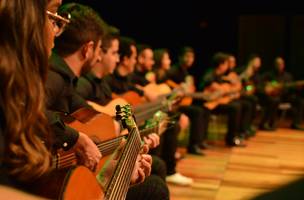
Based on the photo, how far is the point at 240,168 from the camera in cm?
462

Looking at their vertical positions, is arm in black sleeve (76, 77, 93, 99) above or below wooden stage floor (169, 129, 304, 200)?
above

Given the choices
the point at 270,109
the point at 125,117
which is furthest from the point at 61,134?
the point at 270,109

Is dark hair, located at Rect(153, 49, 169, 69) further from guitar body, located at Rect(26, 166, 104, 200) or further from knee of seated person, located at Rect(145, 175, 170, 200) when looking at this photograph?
guitar body, located at Rect(26, 166, 104, 200)

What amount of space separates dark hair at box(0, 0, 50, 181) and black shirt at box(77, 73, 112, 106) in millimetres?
1861

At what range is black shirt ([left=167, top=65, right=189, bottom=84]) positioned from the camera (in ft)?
19.0

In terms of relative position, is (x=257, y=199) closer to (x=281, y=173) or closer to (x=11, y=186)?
(x=11, y=186)

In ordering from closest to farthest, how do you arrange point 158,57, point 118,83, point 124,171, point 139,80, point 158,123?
point 124,171, point 158,123, point 118,83, point 139,80, point 158,57

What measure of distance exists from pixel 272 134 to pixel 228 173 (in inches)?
106

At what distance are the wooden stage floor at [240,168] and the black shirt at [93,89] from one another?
40.3 inches

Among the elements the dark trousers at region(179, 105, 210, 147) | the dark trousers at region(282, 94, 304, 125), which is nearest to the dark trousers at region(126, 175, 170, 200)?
the dark trousers at region(179, 105, 210, 147)

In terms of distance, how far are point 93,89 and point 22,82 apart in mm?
2105

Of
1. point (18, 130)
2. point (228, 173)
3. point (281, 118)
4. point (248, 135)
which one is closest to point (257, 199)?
point (18, 130)

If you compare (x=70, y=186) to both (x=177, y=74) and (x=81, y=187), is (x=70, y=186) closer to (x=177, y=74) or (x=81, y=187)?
(x=81, y=187)

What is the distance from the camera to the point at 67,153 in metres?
1.79
